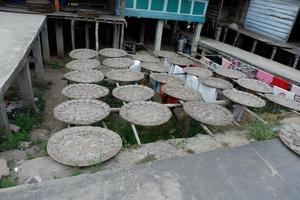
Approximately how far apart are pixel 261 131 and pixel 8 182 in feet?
15.8

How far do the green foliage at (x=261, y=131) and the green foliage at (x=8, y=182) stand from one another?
181 inches

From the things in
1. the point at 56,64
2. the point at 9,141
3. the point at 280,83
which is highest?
the point at 280,83

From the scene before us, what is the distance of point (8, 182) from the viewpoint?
376cm

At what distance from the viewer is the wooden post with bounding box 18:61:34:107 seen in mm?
6480

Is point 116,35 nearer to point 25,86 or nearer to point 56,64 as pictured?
point 56,64

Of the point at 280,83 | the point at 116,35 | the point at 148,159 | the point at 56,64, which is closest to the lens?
the point at 148,159

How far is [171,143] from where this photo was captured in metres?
5.07

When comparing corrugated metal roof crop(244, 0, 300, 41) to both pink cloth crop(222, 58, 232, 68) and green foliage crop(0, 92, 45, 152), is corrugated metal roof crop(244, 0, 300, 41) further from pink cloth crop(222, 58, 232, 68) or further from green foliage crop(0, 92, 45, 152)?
green foliage crop(0, 92, 45, 152)

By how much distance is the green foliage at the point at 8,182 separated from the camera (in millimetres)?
3697

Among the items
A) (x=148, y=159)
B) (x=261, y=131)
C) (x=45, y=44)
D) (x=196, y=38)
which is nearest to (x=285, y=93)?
(x=261, y=131)

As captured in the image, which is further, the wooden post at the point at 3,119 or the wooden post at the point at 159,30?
the wooden post at the point at 159,30

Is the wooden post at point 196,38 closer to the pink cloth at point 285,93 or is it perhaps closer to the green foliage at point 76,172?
the pink cloth at point 285,93

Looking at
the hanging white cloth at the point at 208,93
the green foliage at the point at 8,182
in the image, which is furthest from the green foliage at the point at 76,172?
the hanging white cloth at the point at 208,93

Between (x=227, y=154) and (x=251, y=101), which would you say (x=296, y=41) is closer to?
(x=251, y=101)
